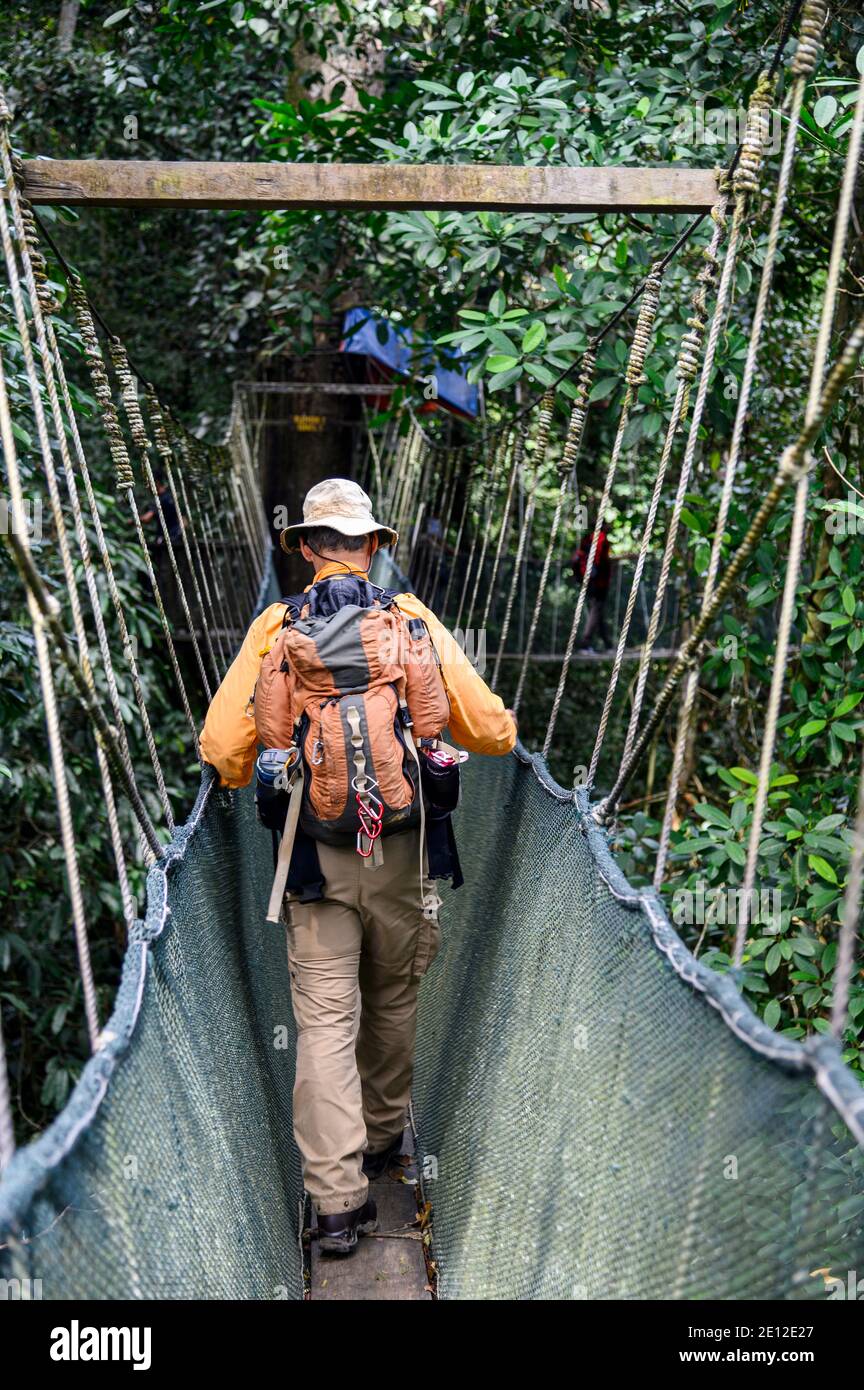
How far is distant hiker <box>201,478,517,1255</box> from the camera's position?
5.61 ft

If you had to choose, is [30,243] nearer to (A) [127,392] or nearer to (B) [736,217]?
(A) [127,392]

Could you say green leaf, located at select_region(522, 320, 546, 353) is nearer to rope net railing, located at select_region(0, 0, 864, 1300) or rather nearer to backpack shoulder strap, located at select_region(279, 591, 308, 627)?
rope net railing, located at select_region(0, 0, 864, 1300)

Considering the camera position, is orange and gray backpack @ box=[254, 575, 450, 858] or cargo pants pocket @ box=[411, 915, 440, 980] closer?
orange and gray backpack @ box=[254, 575, 450, 858]

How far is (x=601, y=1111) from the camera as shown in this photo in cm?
132

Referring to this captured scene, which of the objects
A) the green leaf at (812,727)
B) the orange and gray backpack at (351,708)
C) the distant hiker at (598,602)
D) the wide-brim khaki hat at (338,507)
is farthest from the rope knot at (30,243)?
the distant hiker at (598,602)

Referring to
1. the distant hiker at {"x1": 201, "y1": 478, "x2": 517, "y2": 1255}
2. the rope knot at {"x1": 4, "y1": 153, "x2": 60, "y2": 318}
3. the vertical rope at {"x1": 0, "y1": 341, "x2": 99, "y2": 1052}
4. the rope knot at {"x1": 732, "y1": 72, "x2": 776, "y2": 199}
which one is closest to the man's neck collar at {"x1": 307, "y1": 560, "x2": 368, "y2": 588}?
the distant hiker at {"x1": 201, "y1": 478, "x2": 517, "y2": 1255}

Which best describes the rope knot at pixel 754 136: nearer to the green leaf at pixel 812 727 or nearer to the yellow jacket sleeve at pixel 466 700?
the yellow jacket sleeve at pixel 466 700

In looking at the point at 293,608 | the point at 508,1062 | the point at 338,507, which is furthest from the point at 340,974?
the point at 338,507

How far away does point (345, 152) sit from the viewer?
3.70 meters

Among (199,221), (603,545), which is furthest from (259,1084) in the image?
(199,221)

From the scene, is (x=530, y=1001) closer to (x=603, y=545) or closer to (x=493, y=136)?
(x=493, y=136)

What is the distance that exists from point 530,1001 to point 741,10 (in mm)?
2549

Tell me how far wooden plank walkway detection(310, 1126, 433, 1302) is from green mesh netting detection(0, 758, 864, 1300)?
0.05 m

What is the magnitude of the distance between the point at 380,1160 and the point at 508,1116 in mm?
507
